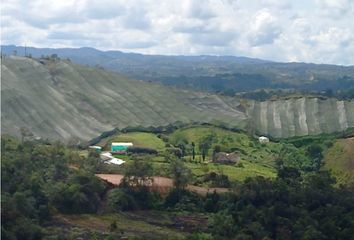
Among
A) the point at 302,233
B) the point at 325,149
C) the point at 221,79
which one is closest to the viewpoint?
the point at 302,233

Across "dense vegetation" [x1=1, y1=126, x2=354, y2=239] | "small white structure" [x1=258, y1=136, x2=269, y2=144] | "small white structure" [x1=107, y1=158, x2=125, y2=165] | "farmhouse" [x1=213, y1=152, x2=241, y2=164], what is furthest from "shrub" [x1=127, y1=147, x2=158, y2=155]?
"small white structure" [x1=258, y1=136, x2=269, y2=144]

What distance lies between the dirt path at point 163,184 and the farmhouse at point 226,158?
349 inches

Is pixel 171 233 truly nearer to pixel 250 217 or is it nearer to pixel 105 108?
pixel 250 217

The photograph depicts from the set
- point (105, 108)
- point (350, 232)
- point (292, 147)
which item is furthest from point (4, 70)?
point (350, 232)

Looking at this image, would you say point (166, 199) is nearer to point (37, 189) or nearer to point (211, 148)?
point (37, 189)

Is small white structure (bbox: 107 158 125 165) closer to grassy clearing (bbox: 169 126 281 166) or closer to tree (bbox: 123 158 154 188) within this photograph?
tree (bbox: 123 158 154 188)

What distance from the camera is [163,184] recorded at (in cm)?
3834

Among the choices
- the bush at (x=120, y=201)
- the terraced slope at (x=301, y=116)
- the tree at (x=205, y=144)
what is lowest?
the bush at (x=120, y=201)

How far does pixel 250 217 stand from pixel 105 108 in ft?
125

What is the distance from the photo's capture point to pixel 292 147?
56469 millimetres

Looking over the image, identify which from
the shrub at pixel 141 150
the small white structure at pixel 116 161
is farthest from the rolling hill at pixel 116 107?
the small white structure at pixel 116 161

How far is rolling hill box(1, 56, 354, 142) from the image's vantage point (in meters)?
60.3

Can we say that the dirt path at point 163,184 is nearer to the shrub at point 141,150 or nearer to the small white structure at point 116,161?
the small white structure at point 116,161

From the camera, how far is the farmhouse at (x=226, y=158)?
158 ft
